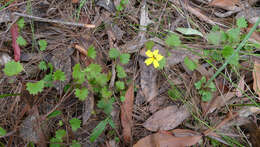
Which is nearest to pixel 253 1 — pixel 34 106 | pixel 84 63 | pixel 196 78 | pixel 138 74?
pixel 196 78

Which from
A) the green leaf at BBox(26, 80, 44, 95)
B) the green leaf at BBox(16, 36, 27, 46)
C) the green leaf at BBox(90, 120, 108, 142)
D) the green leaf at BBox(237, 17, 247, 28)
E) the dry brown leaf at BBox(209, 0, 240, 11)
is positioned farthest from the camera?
the dry brown leaf at BBox(209, 0, 240, 11)

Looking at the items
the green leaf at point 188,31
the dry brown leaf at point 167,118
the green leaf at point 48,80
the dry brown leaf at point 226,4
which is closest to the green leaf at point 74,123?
the green leaf at point 48,80

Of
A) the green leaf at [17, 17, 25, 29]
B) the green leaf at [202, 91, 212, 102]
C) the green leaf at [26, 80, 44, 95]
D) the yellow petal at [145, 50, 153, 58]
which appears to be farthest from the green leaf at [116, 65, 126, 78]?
the green leaf at [17, 17, 25, 29]

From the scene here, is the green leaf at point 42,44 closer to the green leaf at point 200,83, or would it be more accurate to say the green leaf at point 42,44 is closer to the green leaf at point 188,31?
the green leaf at point 188,31

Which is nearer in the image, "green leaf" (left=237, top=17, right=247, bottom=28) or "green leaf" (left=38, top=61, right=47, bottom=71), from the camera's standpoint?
"green leaf" (left=38, top=61, right=47, bottom=71)

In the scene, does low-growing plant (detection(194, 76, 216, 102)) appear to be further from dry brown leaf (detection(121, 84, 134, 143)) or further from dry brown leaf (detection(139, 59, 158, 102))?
dry brown leaf (detection(121, 84, 134, 143))

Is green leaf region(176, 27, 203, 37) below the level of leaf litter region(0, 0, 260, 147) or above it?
above

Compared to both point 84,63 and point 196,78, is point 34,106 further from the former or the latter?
point 196,78
